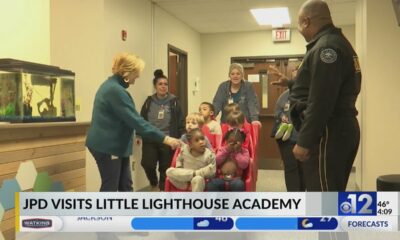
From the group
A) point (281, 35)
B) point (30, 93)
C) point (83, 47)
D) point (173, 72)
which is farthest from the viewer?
point (281, 35)

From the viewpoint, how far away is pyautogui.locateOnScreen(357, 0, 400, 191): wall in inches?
159

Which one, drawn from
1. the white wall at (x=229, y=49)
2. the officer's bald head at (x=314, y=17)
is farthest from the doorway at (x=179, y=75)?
the officer's bald head at (x=314, y=17)

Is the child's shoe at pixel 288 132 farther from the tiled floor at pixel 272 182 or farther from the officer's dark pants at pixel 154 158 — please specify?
the officer's dark pants at pixel 154 158

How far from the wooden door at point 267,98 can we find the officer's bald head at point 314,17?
4856mm

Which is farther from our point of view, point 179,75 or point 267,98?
point 267,98

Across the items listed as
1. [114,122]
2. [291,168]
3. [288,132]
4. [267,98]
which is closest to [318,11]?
[114,122]

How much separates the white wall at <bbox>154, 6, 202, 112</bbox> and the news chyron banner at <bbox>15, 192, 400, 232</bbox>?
3.76 m

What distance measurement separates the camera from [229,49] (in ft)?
24.0

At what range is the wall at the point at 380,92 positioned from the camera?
4027mm

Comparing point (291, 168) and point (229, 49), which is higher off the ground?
point (229, 49)

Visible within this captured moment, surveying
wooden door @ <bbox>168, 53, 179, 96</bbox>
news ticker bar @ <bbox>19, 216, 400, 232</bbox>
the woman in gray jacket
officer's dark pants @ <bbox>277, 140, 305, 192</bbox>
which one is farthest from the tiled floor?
news ticker bar @ <bbox>19, 216, 400, 232</bbox>

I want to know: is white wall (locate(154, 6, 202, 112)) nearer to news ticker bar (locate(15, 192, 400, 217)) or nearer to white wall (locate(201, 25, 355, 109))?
white wall (locate(201, 25, 355, 109))

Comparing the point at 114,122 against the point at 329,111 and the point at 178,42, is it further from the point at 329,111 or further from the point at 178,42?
the point at 178,42

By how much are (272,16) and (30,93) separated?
432 centimetres
